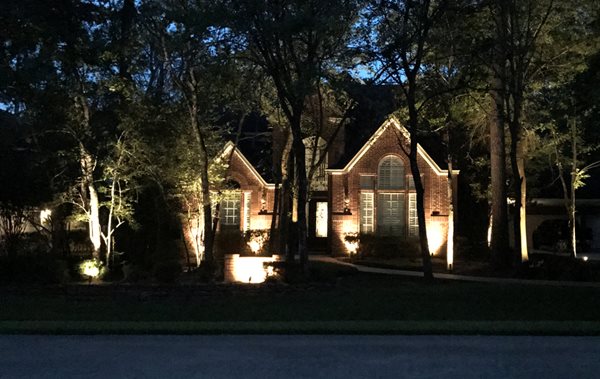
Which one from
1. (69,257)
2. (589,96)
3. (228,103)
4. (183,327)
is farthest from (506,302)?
(69,257)

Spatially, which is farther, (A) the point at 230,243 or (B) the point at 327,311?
(A) the point at 230,243

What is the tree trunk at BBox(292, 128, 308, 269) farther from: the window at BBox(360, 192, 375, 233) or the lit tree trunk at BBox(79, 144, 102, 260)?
the window at BBox(360, 192, 375, 233)

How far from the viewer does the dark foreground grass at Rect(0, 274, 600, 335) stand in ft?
33.9

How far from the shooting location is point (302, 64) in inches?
666

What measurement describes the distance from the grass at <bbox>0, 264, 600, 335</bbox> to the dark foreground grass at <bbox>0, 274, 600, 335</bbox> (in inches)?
0.7

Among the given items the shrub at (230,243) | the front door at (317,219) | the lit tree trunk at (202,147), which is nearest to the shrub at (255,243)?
the shrub at (230,243)

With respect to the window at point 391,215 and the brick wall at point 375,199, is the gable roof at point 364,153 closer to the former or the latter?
the brick wall at point 375,199

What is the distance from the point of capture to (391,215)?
30.7m

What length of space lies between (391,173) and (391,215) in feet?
6.73

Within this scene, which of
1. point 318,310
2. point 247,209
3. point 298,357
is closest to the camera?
point 298,357

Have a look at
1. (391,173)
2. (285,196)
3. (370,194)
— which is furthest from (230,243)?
(391,173)

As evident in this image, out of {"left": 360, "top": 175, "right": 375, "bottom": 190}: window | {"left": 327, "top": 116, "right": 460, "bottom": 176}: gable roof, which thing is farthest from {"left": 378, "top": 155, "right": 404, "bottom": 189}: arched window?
{"left": 327, "top": 116, "right": 460, "bottom": 176}: gable roof

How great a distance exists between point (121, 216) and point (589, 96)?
→ 14.7 m

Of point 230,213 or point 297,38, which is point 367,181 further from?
point 297,38
